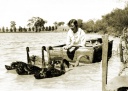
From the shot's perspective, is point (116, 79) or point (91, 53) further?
point (91, 53)

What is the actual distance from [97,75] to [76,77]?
1.03 metres

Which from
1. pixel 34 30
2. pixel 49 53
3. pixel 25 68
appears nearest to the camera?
pixel 25 68

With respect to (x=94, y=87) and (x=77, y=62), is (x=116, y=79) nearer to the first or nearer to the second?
(x=94, y=87)

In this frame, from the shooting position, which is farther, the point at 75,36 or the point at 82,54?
the point at 82,54

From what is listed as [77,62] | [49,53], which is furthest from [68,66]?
[49,53]

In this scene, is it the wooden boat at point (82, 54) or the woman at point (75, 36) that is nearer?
the woman at point (75, 36)

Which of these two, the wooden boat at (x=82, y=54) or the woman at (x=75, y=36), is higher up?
the woman at (x=75, y=36)

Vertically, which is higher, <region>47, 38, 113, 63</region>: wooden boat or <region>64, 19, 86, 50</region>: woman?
<region>64, 19, 86, 50</region>: woman

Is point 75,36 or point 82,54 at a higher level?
point 75,36

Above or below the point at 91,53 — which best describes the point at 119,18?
above

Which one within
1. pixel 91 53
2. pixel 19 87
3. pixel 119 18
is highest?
pixel 119 18

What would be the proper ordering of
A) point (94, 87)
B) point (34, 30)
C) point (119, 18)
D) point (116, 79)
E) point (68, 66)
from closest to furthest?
point (116, 79), point (94, 87), point (68, 66), point (119, 18), point (34, 30)

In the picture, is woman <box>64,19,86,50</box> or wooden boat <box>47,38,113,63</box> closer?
woman <box>64,19,86,50</box>

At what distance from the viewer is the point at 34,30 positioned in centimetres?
16250
